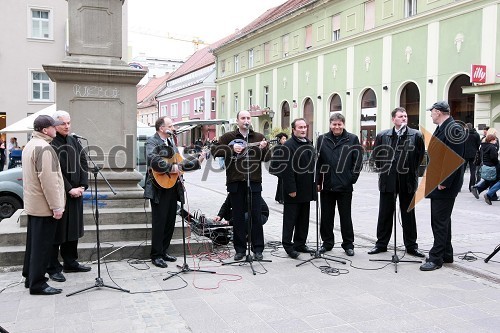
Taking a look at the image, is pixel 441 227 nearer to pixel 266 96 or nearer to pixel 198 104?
pixel 266 96

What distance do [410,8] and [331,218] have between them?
65.2ft

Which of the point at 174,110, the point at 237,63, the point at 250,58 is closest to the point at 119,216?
the point at 250,58

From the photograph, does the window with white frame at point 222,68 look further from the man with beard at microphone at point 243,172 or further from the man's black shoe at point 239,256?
the man's black shoe at point 239,256

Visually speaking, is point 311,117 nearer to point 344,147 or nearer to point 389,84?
point 389,84

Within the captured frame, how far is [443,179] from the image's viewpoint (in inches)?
241

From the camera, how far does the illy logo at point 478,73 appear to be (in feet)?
64.5

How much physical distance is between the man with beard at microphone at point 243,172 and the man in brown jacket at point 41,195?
2073mm

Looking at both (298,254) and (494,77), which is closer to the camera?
(298,254)

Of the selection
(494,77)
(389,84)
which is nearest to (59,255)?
(494,77)

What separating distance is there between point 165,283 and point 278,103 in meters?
31.5

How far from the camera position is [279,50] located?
35.8m

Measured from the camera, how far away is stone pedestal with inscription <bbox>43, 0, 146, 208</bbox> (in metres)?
6.89

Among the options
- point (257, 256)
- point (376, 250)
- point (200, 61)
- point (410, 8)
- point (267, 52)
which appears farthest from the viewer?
point (200, 61)

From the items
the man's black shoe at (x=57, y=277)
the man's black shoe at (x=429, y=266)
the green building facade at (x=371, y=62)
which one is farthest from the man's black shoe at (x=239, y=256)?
the green building facade at (x=371, y=62)
